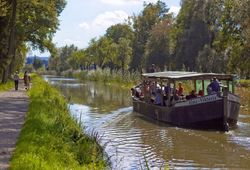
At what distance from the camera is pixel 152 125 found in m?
22.8

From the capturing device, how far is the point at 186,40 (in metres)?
62.8

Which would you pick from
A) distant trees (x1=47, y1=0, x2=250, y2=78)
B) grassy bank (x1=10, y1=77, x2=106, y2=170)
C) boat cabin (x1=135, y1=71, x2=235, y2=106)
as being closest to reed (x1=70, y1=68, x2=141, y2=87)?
distant trees (x1=47, y1=0, x2=250, y2=78)

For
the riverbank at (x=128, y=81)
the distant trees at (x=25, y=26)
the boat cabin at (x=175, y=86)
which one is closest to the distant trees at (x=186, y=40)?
the riverbank at (x=128, y=81)

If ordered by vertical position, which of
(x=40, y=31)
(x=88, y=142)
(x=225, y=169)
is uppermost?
(x=40, y=31)

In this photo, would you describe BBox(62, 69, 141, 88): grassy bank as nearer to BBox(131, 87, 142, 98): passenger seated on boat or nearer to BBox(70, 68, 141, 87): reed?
BBox(70, 68, 141, 87): reed

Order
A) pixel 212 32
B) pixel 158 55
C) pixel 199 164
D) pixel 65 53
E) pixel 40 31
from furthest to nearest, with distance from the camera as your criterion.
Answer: pixel 65 53, pixel 158 55, pixel 212 32, pixel 40 31, pixel 199 164

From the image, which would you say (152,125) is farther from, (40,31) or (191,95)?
(40,31)

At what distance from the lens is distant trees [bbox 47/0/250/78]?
130 ft

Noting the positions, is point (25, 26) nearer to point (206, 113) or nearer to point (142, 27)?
point (206, 113)

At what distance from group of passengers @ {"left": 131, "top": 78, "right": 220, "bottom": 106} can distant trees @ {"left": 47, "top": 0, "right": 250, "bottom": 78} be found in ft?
26.6

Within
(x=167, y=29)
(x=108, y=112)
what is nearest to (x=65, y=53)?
(x=167, y=29)

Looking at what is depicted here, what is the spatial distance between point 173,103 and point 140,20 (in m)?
73.3

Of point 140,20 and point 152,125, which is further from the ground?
point 140,20

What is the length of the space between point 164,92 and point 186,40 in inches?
1514
